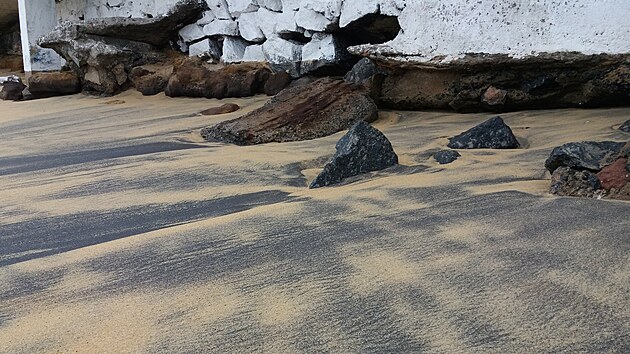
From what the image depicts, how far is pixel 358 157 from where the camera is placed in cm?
218

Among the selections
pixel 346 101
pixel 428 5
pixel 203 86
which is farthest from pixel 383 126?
pixel 203 86

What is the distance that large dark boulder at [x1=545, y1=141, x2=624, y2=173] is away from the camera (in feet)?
5.93

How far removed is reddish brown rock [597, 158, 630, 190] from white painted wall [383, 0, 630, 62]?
1242 mm

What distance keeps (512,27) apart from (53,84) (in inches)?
160

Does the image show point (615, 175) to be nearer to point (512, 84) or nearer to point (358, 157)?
point (358, 157)

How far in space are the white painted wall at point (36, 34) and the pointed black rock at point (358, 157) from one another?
516 cm

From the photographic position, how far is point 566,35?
9.48ft

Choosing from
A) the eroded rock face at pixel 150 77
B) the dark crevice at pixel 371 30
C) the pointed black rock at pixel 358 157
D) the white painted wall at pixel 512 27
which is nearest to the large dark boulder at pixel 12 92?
the eroded rock face at pixel 150 77

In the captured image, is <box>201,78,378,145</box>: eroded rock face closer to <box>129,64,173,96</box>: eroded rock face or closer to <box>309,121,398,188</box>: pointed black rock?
<box>309,121,398,188</box>: pointed black rock

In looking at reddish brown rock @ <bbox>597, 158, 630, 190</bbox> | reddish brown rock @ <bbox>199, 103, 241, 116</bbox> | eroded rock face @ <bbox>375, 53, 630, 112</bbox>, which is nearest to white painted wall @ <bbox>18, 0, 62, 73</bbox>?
reddish brown rock @ <bbox>199, 103, 241, 116</bbox>

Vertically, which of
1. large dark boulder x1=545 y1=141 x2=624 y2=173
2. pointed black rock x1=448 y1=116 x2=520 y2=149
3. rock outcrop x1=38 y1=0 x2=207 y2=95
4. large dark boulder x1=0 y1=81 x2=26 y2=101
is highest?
rock outcrop x1=38 y1=0 x2=207 y2=95

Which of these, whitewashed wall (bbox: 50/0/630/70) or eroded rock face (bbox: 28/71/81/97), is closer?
whitewashed wall (bbox: 50/0/630/70)

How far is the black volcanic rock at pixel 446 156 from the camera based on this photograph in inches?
89.0

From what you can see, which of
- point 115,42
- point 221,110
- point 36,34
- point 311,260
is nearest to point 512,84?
point 221,110
